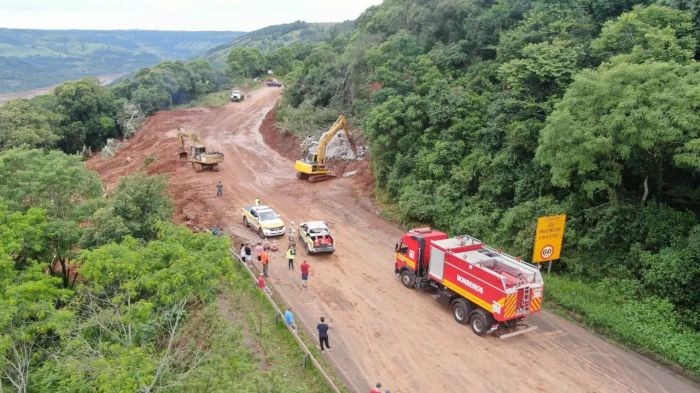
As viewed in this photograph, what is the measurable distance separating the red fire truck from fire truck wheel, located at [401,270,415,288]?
7 cm

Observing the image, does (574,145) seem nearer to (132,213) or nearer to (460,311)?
(460,311)

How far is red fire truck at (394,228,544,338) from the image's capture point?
16906mm

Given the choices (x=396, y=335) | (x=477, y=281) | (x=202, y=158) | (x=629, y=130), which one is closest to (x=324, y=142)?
(x=202, y=158)

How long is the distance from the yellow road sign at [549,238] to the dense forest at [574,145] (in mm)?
838

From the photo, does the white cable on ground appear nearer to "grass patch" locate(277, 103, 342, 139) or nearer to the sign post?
the sign post

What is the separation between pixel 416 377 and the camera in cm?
1573

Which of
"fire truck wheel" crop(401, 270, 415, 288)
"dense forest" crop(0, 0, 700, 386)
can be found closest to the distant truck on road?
"dense forest" crop(0, 0, 700, 386)

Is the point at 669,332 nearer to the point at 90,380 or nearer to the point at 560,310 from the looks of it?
the point at 560,310

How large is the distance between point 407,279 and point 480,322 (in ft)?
14.8

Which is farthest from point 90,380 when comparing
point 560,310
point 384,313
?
point 560,310

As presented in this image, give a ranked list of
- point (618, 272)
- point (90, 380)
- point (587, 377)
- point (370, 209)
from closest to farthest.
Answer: point (90, 380)
point (587, 377)
point (618, 272)
point (370, 209)

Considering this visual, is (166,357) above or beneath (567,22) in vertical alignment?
beneath

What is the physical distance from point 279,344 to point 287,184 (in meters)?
21.9

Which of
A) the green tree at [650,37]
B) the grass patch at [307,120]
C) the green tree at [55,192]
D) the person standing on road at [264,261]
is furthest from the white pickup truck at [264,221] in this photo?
the grass patch at [307,120]
